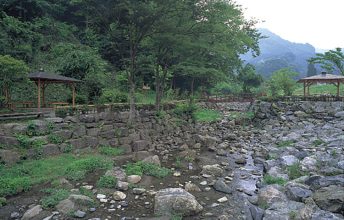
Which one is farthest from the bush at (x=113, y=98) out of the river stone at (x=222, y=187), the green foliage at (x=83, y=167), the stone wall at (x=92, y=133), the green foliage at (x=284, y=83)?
the green foliage at (x=284, y=83)

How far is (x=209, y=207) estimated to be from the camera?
7629 millimetres

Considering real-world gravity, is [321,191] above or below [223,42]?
below

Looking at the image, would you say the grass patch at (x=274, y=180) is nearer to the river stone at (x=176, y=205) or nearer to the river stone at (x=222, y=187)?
the river stone at (x=222, y=187)

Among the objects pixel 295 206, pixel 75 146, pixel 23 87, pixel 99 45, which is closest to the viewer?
pixel 295 206

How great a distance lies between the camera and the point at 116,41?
17.7 m

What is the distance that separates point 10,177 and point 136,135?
23.5 feet

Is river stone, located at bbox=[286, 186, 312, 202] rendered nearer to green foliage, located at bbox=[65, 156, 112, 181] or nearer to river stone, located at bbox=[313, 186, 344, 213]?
river stone, located at bbox=[313, 186, 344, 213]

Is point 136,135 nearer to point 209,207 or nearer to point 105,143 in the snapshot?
point 105,143

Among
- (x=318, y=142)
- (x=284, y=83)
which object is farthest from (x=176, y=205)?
(x=284, y=83)

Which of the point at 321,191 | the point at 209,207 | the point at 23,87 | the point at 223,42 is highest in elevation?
the point at 223,42

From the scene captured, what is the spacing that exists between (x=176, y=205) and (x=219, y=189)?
7.48 feet

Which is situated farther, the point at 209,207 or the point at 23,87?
the point at 23,87

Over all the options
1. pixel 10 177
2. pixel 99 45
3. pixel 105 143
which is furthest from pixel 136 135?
pixel 99 45

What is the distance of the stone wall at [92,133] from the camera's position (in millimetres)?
10484
